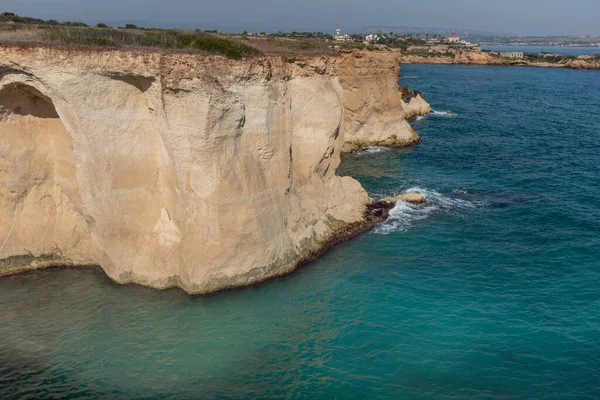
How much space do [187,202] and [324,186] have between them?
31.4ft

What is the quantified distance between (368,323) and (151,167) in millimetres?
11307

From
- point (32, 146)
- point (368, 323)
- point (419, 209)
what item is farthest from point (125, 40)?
point (419, 209)

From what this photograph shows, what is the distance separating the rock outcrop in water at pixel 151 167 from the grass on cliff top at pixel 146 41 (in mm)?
1094

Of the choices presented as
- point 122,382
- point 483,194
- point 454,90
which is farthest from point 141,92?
point 454,90

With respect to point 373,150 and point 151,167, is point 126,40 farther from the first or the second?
point 373,150

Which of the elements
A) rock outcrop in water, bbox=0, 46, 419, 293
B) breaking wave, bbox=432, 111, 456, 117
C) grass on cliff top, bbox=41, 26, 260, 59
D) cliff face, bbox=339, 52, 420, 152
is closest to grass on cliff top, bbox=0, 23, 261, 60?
grass on cliff top, bbox=41, 26, 260, 59

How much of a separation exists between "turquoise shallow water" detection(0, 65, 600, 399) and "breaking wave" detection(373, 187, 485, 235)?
0.59 feet

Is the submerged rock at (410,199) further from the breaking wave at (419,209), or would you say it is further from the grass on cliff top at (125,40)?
the grass on cliff top at (125,40)

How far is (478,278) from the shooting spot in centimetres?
2194

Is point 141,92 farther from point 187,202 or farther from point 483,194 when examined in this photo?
point 483,194

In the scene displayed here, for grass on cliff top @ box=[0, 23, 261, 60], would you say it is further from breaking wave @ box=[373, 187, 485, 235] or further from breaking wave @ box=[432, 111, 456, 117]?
breaking wave @ box=[432, 111, 456, 117]

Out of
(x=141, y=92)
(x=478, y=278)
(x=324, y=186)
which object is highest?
(x=141, y=92)

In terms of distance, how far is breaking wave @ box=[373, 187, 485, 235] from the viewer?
90.3 feet

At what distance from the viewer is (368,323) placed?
61.2ft
